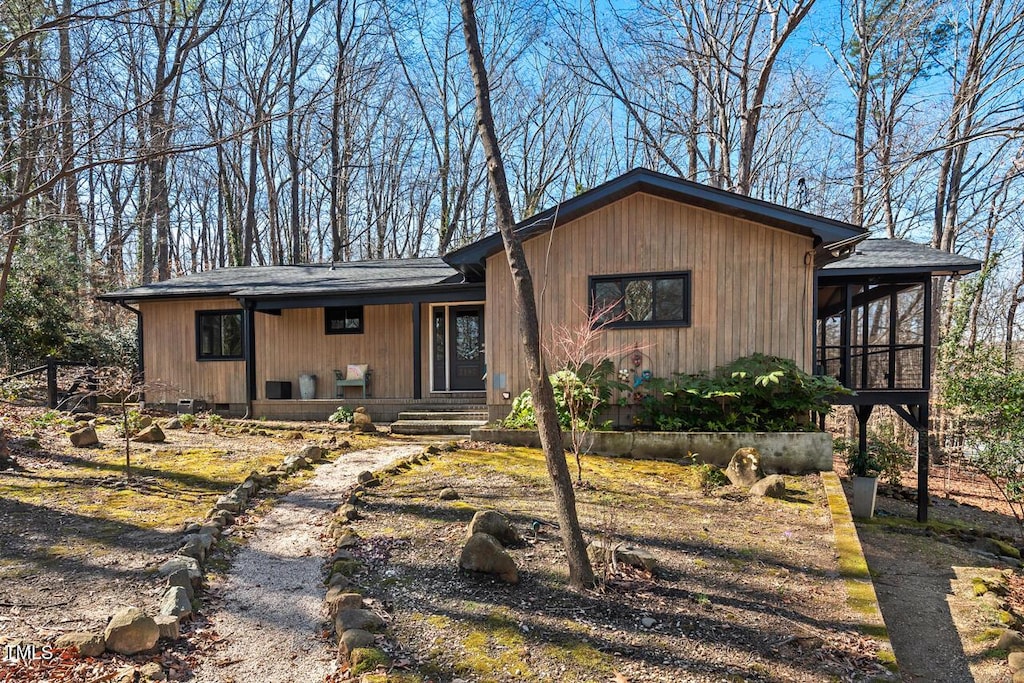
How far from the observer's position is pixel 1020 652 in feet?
13.8

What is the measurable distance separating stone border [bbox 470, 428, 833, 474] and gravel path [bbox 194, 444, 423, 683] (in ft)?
13.1

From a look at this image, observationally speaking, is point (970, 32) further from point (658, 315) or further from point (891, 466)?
point (658, 315)

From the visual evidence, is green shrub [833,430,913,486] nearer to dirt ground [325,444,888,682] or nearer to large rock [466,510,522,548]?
dirt ground [325,444,888,682]

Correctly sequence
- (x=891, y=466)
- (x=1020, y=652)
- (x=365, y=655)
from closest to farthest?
1. (x=365, y=655)
2. (x=1020, y=652)
3. (x=891, y=466)

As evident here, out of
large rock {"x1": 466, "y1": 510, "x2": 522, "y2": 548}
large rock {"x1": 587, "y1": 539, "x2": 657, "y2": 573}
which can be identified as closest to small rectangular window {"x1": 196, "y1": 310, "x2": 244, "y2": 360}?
large rock {"x1": 466, "y1": 510, "x2": 522, "y2": 548}

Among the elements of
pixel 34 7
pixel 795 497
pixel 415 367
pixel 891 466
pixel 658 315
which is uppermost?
pixel 34 7

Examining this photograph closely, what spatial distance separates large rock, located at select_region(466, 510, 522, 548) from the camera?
4.35m

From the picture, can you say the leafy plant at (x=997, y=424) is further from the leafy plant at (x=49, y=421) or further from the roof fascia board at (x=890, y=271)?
the leafy plant at (x=49, y=421)

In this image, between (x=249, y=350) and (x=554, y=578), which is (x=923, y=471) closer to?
(x=554, y=578)

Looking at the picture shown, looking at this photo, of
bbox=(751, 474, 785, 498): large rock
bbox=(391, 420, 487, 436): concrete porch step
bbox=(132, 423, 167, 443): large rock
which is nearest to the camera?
bbox=(751, 474, 785, 498): large rock

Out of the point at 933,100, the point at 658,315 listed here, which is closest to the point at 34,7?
the point at 658,315

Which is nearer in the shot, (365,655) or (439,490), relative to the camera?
(365,655)

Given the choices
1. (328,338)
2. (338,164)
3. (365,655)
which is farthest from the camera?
(338,164)

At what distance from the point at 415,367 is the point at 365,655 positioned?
8.75 meters
